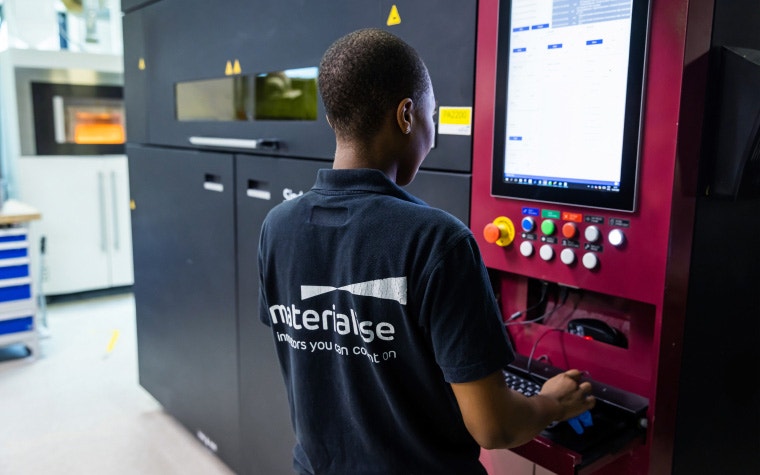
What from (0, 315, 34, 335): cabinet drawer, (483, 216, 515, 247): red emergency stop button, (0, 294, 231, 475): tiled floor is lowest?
(0, 294, 231, 475): tiled floor

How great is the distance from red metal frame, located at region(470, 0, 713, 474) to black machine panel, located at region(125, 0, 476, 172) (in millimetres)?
71

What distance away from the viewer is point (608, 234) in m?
1.12

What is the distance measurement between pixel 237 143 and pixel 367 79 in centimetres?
114

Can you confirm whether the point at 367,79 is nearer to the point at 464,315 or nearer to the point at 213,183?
the point at 464,315

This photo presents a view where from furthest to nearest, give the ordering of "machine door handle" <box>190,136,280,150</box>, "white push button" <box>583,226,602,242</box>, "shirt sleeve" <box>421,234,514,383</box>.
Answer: "machine door handle" <box>190,136,280,150</box> → "white push button" <box>583,226,602,242</box> → "shirt sleeve" <box>421,234,514,383</box>

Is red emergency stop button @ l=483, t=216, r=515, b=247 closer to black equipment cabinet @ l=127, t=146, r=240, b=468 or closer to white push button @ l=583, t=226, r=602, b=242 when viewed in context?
white push button @ l=583, t=226, r=602, b=242

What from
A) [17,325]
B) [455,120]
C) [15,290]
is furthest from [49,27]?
[455,120]

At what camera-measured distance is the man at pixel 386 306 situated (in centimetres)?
90

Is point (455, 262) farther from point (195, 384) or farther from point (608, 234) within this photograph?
point (195, 384)

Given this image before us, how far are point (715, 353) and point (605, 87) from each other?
0.53 metres

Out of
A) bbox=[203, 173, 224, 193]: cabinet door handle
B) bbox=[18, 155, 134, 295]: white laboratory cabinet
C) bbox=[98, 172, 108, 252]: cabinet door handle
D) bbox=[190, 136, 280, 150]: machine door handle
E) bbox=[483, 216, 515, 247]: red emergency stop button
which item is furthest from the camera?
bbox=[98, 172, 108, 252]: cabinet door handle

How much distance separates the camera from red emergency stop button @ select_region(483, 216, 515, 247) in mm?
1265

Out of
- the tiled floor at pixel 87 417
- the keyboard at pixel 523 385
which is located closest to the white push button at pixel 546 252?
the keyboard at pixel 523 385

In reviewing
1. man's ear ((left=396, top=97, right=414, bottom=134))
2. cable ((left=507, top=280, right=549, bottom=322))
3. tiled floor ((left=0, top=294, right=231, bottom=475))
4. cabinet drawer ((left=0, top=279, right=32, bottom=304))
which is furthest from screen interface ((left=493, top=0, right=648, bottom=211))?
cabinet drawer ((left=0, top=279, right=32, bottom=304))
